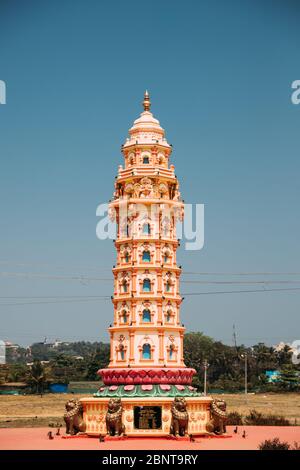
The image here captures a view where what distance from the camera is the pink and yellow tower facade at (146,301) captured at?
39781 mm

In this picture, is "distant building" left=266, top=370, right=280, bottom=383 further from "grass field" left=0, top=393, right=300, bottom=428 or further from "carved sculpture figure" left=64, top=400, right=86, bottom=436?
"carved sculpture figure" left=64, top=400, right=86, bottom=436

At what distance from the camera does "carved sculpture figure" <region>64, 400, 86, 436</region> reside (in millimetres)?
40031

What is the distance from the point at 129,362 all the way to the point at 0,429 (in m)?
11.6

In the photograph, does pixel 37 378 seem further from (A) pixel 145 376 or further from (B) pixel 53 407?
(A) pixel 145 376

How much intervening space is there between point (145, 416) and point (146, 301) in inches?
260

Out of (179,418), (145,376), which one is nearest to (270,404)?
(145,376)

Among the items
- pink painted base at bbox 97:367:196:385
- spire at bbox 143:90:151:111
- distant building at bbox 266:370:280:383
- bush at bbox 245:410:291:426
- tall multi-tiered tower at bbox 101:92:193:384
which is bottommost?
bush at bbox 245:410:291:426

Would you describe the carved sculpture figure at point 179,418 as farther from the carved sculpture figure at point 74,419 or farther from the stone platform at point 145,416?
the carved sculpture figure at point 74,419

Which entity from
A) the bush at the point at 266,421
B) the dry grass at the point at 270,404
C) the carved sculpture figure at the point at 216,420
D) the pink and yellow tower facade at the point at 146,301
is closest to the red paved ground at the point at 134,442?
the carved sculpture figure at the point at 216,420

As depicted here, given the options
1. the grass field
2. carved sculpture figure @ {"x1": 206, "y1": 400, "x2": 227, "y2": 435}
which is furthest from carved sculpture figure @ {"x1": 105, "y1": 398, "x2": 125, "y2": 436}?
the grass field

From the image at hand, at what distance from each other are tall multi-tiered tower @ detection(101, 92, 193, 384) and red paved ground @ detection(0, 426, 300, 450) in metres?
4.01

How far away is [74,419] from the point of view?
40.1 m
